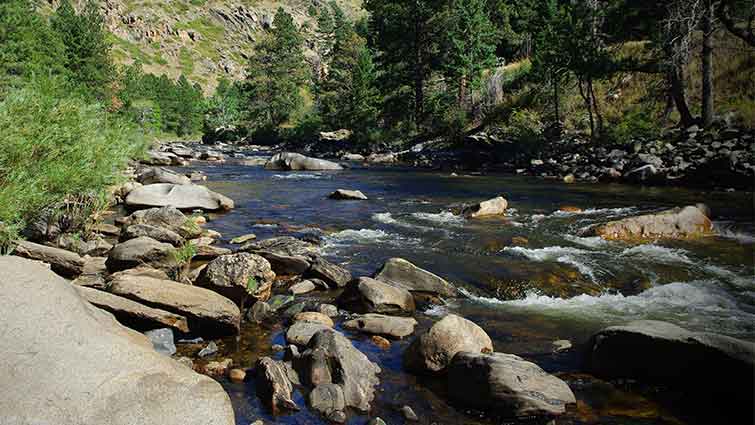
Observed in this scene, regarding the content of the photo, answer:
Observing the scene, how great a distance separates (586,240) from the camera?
40.6ft

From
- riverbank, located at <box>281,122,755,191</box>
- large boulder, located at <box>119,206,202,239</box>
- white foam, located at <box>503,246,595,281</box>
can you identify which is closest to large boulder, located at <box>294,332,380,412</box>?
white foam, located at <box>503,246,595,281</box>

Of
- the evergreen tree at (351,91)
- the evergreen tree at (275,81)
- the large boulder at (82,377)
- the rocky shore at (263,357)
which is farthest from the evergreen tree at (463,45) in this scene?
the large boulder at (82,377)

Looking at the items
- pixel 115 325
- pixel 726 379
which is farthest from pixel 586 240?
pixel 115 325

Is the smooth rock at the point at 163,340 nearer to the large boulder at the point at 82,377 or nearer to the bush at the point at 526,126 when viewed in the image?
the large boulder at the point at 82,377

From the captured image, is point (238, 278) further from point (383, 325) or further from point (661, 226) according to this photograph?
point (661, 226)

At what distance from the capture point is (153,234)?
37.2ft

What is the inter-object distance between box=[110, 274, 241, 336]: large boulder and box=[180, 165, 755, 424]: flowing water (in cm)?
37

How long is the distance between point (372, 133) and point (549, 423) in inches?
1707

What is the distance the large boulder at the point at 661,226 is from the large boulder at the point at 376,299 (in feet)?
22.6

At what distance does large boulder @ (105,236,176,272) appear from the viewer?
9.22 m

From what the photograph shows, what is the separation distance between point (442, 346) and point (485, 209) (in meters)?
10.5

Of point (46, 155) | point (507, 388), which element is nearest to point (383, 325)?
point (507, 388)

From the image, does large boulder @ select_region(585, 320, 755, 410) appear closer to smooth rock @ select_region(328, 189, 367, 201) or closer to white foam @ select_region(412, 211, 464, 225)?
white foam @ select_region(412, 211, 464, 225)

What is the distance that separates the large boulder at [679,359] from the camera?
4.98m
